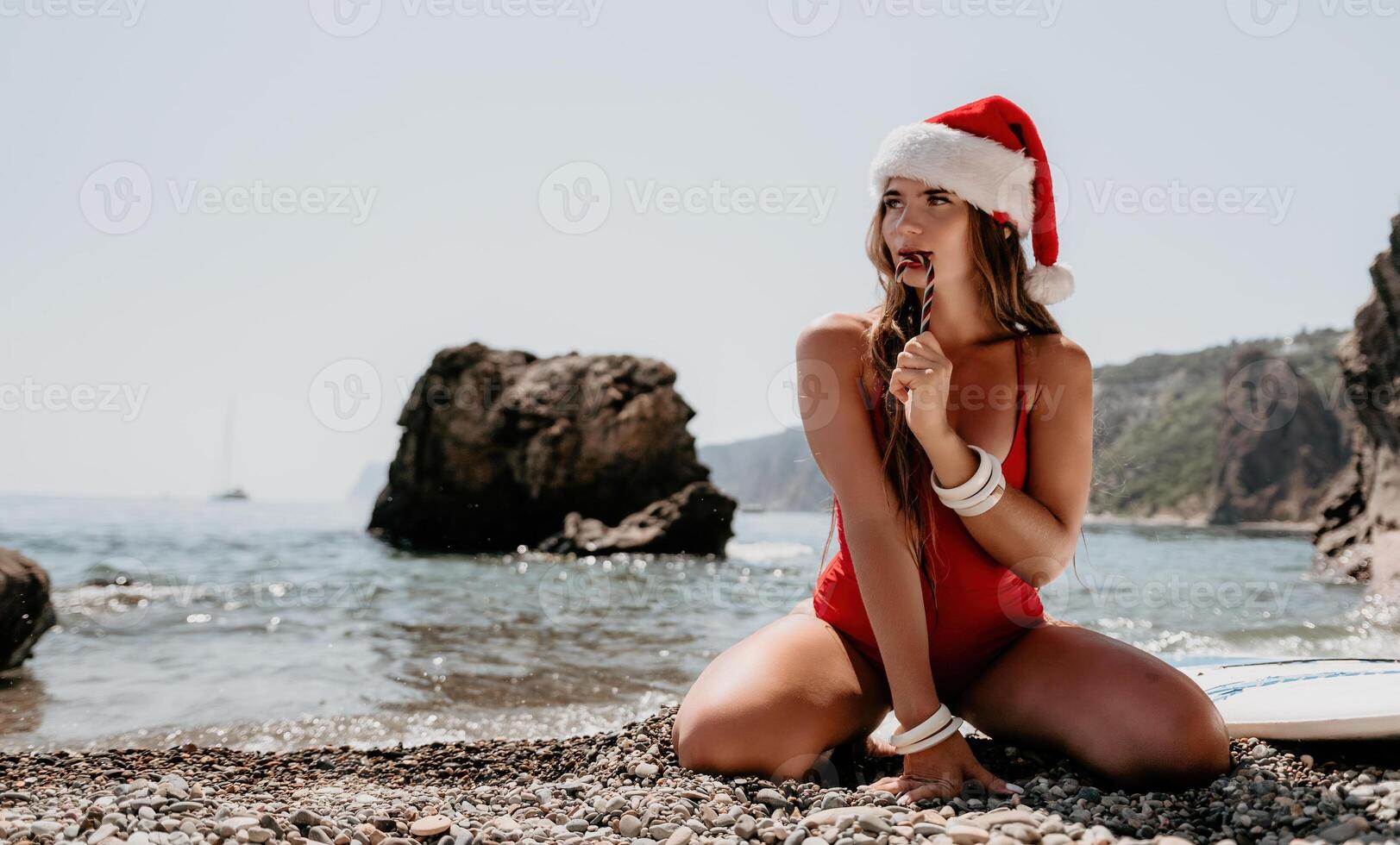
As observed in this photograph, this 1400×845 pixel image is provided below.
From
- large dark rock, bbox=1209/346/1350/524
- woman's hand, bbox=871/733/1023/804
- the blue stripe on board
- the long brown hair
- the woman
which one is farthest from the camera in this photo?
large dark rock, bbox=1209/346/1350/524

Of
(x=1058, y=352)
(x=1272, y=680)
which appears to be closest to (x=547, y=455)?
(x=1272, y=680)

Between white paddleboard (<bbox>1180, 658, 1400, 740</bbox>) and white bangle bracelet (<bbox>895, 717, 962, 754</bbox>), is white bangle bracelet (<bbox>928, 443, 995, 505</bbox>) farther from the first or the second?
white paddleboard (<bbox>1180, 658, 1400, 740</bbox>)

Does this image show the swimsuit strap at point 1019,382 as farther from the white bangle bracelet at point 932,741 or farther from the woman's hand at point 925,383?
the white bangle bracelet at point 932,741

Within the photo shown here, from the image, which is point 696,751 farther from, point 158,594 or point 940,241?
point 158,594

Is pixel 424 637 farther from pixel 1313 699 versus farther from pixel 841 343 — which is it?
pixel 1313 699

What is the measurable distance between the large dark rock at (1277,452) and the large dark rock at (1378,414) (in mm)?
59431

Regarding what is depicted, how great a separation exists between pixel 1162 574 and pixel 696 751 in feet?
55.9

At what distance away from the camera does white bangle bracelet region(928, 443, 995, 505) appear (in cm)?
253

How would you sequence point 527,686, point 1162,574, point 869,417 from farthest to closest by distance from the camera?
point 1162,574 < point 527,686 < point 869,417

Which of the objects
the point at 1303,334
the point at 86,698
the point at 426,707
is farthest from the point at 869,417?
the point at 1303,334

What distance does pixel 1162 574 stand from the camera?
56.4 feet

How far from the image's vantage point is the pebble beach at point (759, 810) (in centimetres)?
203

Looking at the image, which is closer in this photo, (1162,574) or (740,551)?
(1162,574)

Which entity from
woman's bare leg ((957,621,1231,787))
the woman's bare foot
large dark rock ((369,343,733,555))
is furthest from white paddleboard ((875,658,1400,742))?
large dark rock ((369,343,733,555))
